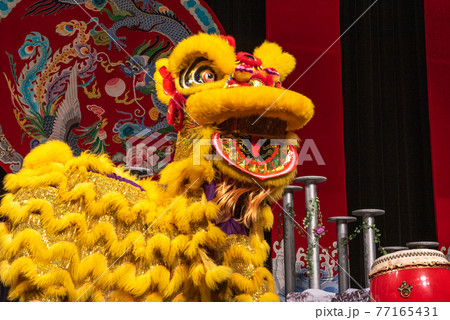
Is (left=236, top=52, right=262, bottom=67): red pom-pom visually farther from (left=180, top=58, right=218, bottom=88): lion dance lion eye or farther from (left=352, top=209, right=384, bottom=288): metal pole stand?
(left=352, top=209, right=384, bottom=288): metal pole stand

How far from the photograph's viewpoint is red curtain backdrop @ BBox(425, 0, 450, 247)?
8.01 ft

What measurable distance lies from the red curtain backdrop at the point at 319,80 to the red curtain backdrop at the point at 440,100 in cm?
39

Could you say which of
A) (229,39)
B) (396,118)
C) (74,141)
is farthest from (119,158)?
(396,118)

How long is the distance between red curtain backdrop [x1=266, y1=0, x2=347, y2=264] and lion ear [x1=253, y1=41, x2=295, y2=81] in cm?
60

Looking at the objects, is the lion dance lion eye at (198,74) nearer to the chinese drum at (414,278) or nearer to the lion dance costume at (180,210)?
the lion dance costume at (180,210)

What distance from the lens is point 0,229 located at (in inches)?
57.4

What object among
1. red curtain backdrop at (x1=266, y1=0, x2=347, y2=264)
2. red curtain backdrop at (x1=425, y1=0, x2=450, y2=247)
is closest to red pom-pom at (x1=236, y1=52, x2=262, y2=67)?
red curtain backdrop at (x1=266, y1=0, x2=347, y2=264)

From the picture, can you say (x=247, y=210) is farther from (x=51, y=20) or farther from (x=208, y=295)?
(x=51, y=20)

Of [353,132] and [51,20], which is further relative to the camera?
[353,132]

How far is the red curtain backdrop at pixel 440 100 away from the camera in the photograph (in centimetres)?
244

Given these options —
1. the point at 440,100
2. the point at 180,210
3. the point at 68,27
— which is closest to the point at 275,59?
the point at 180,210

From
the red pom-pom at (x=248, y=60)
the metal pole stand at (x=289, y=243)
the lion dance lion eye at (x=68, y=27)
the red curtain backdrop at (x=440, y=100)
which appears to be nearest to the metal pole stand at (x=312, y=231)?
the metal pole stand at (x=289, y=243)

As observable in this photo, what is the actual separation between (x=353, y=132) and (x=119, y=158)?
2.99 ft

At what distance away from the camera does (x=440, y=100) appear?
8.26 ft
